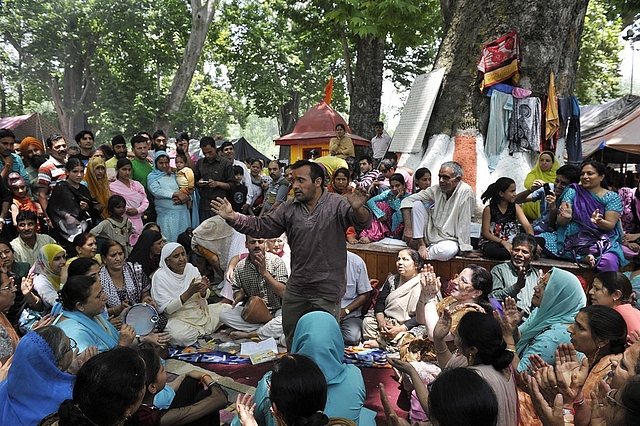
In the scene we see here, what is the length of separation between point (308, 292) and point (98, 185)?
344cm

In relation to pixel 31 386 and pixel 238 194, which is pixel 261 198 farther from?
pixel 31 386

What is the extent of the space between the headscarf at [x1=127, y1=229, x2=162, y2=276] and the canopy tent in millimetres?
9063

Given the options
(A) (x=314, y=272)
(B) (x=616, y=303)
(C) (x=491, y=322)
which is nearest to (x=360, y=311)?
(A) (x=314, y=272)

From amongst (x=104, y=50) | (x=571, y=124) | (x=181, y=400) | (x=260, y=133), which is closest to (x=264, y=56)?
(x=104, y=50)

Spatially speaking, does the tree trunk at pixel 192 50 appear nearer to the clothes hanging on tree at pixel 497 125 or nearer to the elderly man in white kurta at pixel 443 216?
the clothes hanging on tree at pixel 497 125

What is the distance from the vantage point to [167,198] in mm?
6621

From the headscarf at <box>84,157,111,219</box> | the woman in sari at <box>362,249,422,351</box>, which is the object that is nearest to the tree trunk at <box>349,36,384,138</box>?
the headscarf at <box>84,157,111,219</box>

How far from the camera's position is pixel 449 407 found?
1750 millimetres

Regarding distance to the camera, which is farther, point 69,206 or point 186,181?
point 186,181

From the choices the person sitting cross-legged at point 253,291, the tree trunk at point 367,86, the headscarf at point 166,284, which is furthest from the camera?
the tree trunk at point 367,86

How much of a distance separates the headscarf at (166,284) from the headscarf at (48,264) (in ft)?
2.77

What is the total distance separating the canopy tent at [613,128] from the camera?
33.2 ft

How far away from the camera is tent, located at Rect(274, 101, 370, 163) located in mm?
13094

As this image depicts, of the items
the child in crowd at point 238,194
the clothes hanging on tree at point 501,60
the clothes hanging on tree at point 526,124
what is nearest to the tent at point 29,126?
the child in crowd at point 238,194
